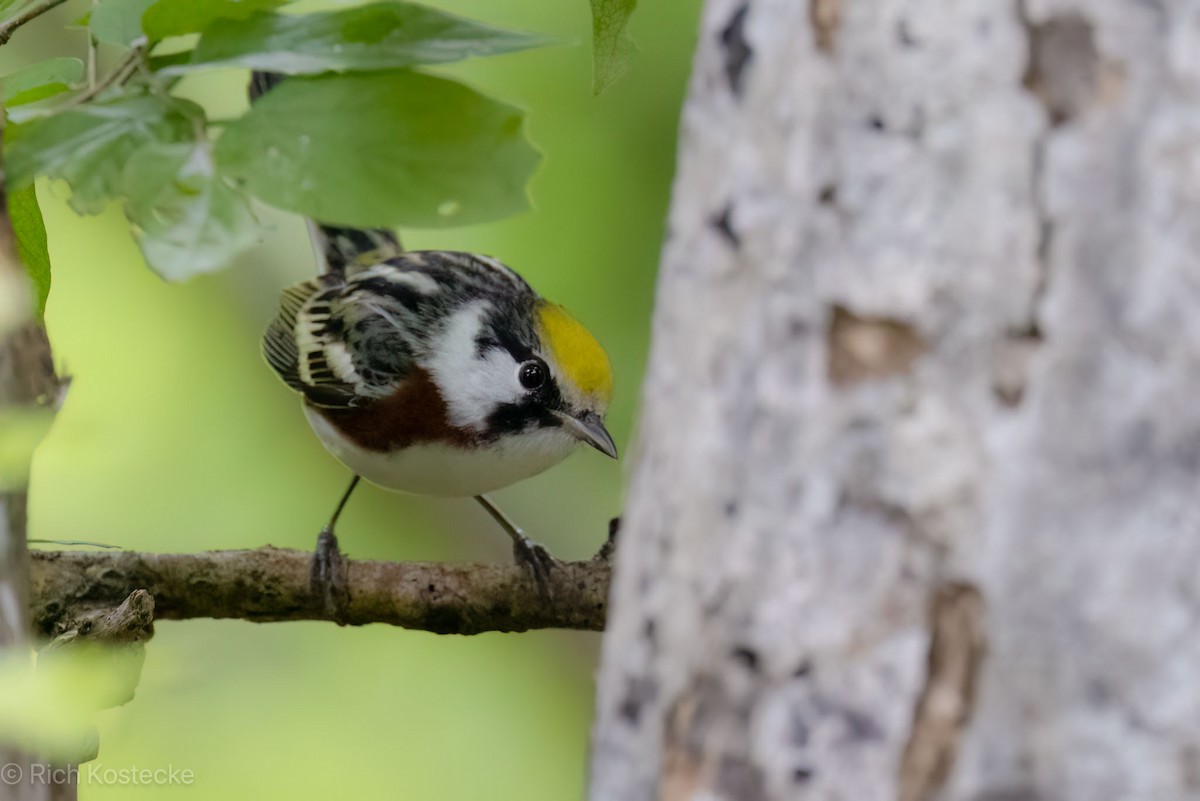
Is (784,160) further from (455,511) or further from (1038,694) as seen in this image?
(455,511)

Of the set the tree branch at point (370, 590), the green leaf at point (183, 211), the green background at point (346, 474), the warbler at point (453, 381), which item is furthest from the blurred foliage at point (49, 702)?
the green background at point (346, 474)

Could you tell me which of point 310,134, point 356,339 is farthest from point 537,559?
point 310,134

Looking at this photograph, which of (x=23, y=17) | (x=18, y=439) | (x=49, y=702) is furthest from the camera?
(x=23, y=17)

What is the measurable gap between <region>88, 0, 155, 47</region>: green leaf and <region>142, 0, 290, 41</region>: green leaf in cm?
5

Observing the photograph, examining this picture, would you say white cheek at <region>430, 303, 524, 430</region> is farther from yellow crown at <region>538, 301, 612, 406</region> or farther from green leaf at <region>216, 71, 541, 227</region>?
green leaf at <region>216, 71, 541, 227</region>

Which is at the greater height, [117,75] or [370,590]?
[117,75]

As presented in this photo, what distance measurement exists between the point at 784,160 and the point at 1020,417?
0.22m

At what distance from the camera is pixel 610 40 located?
1184 mm

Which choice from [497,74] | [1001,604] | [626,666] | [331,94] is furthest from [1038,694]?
[497,74]

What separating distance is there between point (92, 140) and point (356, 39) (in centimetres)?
22

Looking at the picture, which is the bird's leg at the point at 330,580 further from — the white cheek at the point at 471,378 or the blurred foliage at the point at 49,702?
the blurred foliage at the point at 49,702

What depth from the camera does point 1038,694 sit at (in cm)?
70

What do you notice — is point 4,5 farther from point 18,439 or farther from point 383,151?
point 18,439

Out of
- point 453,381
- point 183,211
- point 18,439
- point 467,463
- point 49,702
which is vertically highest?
point 183,211
